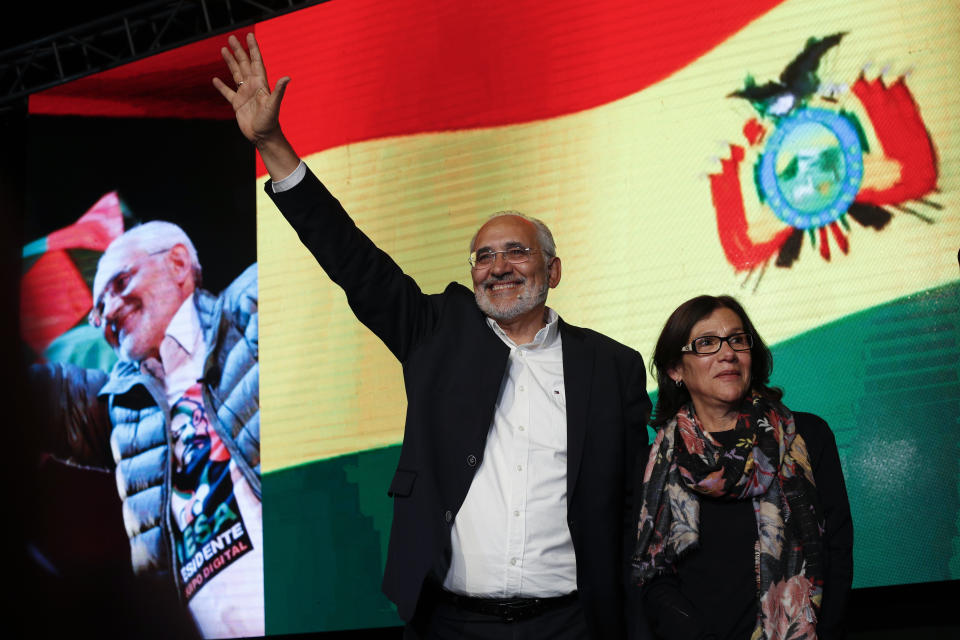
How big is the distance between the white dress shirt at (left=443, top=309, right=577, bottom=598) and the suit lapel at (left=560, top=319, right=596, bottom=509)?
0.03 m

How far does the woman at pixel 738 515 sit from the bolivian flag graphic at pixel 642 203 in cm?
165

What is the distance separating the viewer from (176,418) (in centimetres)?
434

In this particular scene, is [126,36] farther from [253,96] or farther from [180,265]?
[253,96]

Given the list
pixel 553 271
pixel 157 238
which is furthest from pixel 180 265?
pixel 553 271

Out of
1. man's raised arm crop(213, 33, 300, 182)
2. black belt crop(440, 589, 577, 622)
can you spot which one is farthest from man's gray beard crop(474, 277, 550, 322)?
black belt crop(440, 589, 577, 622)

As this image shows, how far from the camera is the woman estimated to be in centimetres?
163

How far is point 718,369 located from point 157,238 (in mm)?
3571

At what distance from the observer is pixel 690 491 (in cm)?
173

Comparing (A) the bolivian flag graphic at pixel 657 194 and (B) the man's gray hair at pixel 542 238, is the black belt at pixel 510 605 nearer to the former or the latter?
(B) the man's gray hair at pixel 542 238

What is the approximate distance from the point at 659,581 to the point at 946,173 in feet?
7.53

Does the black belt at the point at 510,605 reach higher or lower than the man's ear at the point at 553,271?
lower

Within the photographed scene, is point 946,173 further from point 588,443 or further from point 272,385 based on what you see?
point 272,385

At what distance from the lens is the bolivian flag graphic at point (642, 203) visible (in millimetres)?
3219

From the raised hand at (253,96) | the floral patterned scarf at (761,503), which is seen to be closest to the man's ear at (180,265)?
the raised hand at (253,96)
